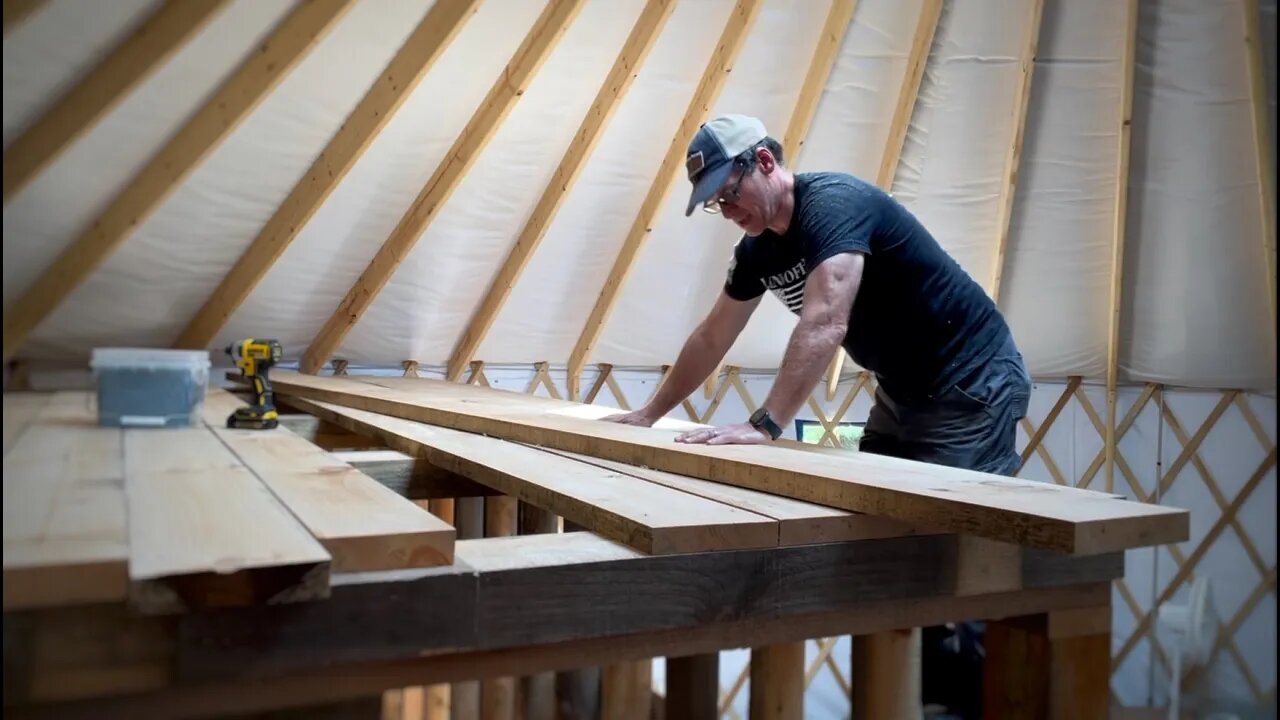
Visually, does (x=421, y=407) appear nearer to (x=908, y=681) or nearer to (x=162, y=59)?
(x=908, y=681)

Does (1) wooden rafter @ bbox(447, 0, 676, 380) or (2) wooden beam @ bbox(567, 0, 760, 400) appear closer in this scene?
(1) wooden rafter @ bbox(447, 0, 676, 380)

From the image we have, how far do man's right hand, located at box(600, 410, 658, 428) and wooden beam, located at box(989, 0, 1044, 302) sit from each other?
2.53 meters

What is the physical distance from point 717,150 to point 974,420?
2.53ft

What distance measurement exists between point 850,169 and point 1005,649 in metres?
3.44

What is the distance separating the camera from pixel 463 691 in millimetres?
1959

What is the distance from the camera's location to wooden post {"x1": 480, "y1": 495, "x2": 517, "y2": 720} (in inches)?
70.7

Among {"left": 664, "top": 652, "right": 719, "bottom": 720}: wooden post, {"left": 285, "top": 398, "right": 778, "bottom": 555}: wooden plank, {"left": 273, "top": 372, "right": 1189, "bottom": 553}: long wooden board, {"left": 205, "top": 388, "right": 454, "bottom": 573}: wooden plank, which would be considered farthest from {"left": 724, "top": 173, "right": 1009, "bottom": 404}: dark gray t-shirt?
{"left": 205, "top": 388, "right": 454, "bottom": 573}: wooden plank

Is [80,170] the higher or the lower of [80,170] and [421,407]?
the higher

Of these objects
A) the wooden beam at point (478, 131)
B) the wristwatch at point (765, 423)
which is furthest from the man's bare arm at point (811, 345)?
the wooden beam at point (478, 131)

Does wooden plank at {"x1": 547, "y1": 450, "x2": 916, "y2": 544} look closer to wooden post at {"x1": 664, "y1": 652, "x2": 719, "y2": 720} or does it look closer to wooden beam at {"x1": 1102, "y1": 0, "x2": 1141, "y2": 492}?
wooden post at {"x1": 664, "y1": 652, "x2": 719, "y2": 720}

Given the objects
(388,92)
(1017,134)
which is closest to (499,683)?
(388,92)

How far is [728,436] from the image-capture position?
1.57 m

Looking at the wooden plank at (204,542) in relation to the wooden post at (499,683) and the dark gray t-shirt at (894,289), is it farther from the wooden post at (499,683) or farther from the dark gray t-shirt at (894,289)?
the dark gray t-shirt at (894,289)

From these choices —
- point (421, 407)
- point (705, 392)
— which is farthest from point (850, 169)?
Answer: point (421, 407)
